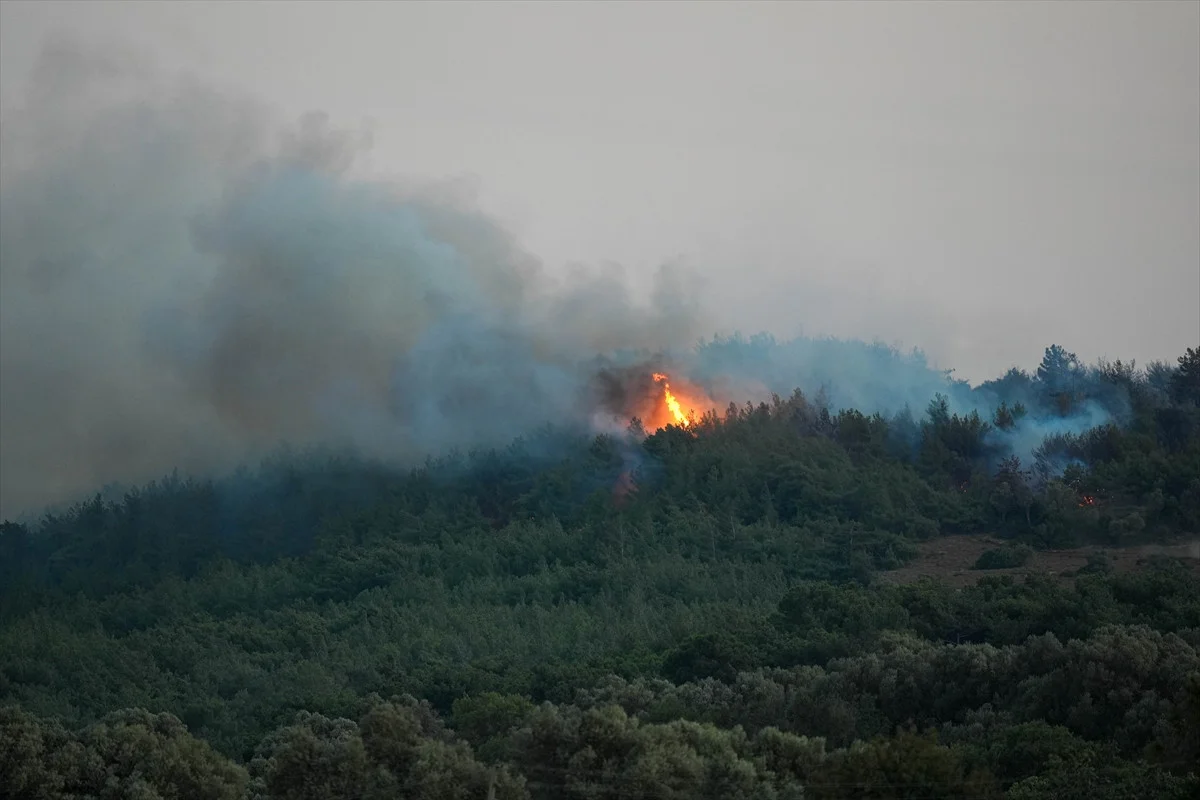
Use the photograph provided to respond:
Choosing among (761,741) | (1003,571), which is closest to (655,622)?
(1003,571)

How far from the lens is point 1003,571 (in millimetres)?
85625

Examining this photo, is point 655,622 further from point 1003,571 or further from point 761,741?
point 761,741

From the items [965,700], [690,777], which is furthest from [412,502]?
[690,777]

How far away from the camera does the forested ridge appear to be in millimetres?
48094

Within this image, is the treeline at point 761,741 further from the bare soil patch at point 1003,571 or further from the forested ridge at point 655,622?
the bare soil patch at point 1003,571

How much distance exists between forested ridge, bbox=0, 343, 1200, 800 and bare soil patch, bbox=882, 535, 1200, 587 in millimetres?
1076

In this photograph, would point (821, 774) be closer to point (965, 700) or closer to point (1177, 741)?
point (1177, 741)

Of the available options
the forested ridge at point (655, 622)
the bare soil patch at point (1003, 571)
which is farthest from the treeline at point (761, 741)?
the bare soil patch at point (1003, 571)

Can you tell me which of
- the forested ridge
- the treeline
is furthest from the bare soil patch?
the treeline

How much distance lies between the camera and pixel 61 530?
4889 inches

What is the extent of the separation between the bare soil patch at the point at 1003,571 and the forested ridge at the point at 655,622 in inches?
42.4

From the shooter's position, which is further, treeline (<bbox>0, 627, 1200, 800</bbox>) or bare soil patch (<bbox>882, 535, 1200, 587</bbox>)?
bare soil patch (<bbox>882, 535, 1200, 587</bbox>)

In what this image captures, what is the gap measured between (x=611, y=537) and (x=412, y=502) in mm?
15968

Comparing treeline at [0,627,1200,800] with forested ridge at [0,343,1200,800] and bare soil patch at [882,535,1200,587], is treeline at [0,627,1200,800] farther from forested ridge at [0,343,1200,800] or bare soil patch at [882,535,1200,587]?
bare soil patch at [882,535,1200,587]
